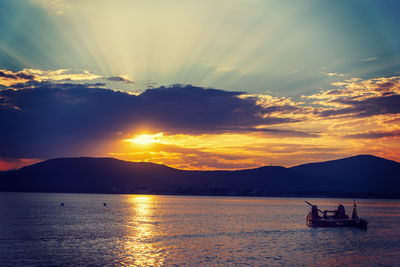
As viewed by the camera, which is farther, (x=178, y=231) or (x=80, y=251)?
(x=178, y=231)

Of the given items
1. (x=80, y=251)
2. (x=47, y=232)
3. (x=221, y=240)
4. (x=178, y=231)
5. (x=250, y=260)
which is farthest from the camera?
(x=178, y=231)

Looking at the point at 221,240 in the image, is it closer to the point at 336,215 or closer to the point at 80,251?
the point at 80,251

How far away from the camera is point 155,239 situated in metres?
68.8

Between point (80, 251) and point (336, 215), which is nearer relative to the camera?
point (80, 251)

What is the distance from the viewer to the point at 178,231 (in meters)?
82.6

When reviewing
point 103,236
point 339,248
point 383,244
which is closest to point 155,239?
point 103,236

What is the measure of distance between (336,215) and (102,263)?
74.8 metres

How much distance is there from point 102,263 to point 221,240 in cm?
2720

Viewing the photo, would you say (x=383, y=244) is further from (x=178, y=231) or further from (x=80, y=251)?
(x=80, y=251)

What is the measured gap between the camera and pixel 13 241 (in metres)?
63.1

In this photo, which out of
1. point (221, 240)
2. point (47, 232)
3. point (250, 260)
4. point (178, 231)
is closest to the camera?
point (250, 260)

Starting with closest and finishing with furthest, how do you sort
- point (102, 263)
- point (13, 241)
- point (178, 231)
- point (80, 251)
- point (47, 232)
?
point (102, 263) < point (80, 251) < point (13, 241) < point (47, 232) < point (178, 231)

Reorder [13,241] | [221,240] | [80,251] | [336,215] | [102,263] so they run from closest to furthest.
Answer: [102,263] < [80,251] < [13,241] < [221,240] < [336,215]

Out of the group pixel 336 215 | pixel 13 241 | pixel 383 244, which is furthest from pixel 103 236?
pixel 336 215
